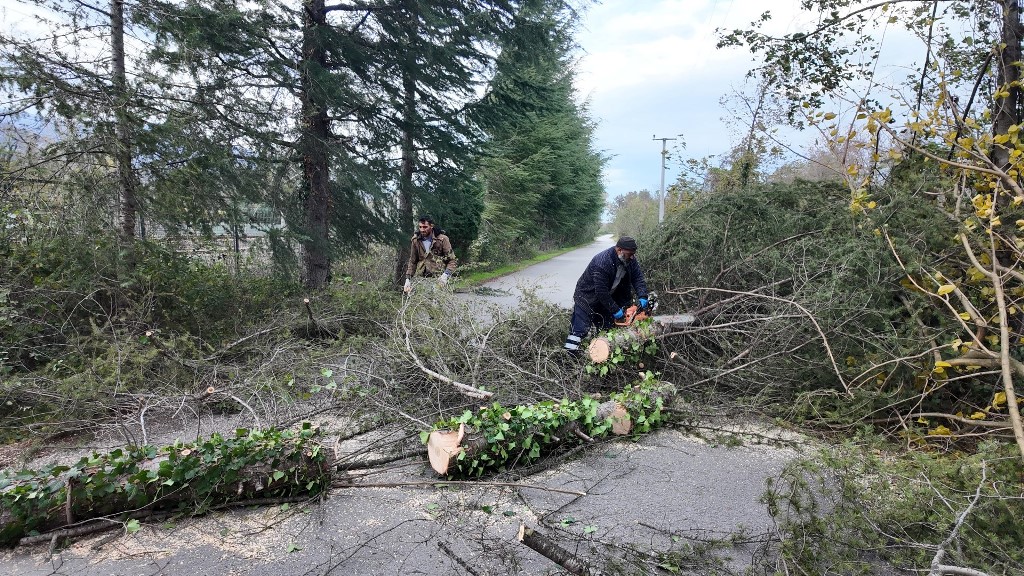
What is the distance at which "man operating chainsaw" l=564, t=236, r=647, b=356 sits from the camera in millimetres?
5168

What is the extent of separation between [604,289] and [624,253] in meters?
0.42

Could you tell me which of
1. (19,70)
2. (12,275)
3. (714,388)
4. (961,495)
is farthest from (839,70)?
(12,275)

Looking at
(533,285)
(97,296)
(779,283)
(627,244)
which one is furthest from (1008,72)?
(97,296)

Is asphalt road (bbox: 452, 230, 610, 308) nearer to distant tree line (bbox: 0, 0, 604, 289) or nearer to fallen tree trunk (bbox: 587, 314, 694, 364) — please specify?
fallen tree trunk (bbox: 587, 314, 694, 364)

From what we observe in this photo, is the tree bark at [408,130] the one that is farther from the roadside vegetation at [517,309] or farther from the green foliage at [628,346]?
the green foliage at [628,346]

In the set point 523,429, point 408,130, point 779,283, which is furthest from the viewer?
point 408,130

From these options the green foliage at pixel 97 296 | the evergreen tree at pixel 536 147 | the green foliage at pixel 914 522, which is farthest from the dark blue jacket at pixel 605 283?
the evergreen tree at pixel 536 147

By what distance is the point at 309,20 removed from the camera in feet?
25.9

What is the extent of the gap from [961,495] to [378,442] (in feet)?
11.7

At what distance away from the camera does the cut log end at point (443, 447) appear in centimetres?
340

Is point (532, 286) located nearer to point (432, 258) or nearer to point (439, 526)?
point (432, 258)

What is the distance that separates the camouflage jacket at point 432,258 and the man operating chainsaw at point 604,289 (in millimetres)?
2696

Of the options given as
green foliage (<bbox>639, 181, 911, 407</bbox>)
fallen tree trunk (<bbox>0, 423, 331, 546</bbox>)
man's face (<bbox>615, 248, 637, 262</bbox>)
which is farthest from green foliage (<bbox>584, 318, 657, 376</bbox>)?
fallen tree trunk (<bbox>0, 423, 331, 546</bbox>)

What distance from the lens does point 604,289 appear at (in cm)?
519
